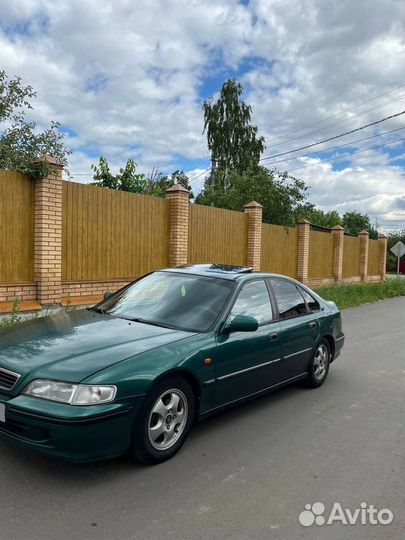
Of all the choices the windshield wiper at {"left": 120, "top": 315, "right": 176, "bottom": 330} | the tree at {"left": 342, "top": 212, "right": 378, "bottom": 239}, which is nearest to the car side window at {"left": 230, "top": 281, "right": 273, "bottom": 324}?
the windshield wiper at {"left": 120, "top": 315, "right": 176, "bottom": 330}

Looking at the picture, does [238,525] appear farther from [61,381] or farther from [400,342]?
[400,342]

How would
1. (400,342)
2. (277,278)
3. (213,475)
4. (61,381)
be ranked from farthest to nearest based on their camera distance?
(400,342) → (277,278) → (213,475) → (61,381)

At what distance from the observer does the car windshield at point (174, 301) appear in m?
4.24

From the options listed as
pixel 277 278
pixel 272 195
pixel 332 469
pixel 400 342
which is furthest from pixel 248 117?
pixel 332 469

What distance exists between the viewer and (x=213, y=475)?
11.2 ft

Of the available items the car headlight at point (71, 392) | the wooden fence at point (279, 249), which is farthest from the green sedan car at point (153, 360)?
the wooden fence at point (279, 249)

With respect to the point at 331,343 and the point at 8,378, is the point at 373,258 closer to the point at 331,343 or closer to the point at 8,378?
the point at 331,343

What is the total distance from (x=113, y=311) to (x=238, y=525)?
2371 millimetres

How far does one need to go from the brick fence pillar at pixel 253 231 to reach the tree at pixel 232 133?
20.7m

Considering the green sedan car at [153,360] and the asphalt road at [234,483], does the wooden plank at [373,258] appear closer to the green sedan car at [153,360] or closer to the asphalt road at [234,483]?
the green sedan car at [153,360]

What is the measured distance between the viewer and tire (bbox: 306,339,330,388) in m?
5.58

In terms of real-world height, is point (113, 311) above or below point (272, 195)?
below

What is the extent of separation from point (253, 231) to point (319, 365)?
873 centimetres

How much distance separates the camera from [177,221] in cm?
1103
